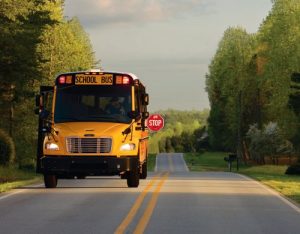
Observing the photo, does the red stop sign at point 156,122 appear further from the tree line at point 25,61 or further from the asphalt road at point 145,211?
the asphalt road at point 145,211

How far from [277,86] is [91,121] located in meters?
58.6

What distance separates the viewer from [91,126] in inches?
785

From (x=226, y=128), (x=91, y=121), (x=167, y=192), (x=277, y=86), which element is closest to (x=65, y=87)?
(x=91, y=121)

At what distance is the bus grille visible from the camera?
19.8 meters

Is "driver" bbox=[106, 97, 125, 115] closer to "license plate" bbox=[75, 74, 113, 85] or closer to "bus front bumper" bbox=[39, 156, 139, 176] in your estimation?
"license plate" bbox=[75, 74, 113, 85]

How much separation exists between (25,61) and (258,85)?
58.5 metres

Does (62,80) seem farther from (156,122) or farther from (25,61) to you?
(156,122)

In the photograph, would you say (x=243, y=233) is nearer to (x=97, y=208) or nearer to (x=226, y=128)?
(x=97, y=208)

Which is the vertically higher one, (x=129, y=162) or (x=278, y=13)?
(x=278, y=13)

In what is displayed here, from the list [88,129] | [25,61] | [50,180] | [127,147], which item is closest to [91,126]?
[88,129]

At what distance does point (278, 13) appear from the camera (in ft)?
254

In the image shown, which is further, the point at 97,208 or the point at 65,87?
the point at 65,87

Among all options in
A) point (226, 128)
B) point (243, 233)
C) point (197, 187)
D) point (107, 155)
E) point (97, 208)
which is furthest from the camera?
point (226, 128)

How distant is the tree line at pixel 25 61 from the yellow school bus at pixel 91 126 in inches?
608
